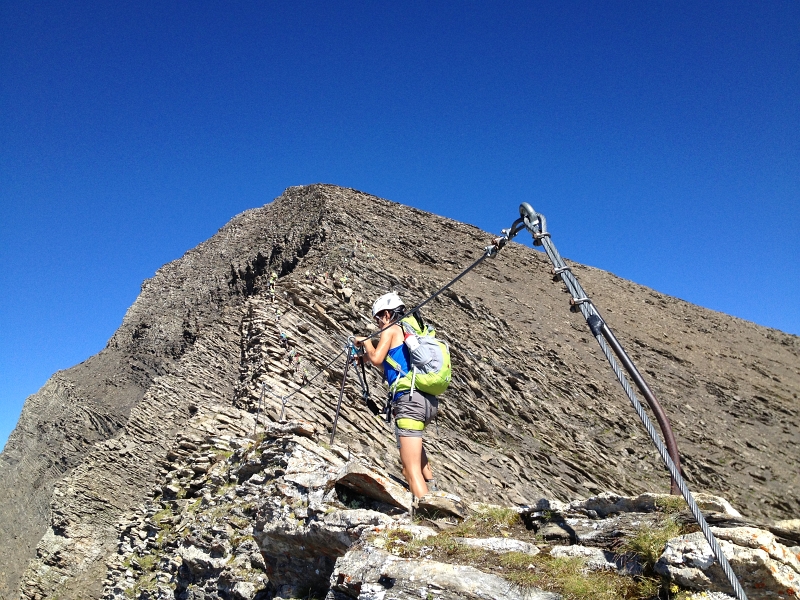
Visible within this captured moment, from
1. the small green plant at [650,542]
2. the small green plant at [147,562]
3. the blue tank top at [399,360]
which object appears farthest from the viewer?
the small green plant at [147,562]

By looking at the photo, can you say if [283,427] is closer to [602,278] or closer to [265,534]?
[265,534]

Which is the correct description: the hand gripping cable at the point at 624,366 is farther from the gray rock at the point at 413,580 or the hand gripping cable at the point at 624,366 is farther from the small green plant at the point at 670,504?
the gray rock at the point at 413,580

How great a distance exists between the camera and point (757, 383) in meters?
23.4

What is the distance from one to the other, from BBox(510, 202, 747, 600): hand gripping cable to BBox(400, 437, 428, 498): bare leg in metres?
2.11

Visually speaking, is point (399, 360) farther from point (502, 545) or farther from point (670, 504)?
point (670, 504)

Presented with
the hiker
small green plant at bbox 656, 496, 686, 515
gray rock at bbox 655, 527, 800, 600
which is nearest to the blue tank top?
the hiker

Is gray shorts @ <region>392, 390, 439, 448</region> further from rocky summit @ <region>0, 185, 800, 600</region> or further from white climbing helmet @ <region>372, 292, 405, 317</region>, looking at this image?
white climbing helmet @ <region>372, 292, 405, 317</region>

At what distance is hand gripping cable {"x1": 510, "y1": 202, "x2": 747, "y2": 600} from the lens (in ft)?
9.38

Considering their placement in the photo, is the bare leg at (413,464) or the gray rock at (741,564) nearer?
the gray rock at (741,564)

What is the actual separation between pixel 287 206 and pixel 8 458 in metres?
13.4

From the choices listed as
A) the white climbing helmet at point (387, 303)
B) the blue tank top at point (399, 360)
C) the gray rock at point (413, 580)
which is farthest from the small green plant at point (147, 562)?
the gray rock at point (413, 580)

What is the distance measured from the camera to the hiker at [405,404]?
Result: 5371 mm

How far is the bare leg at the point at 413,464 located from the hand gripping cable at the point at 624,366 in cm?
211

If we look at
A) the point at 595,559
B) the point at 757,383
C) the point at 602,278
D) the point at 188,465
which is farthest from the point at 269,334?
the point at 602,278
